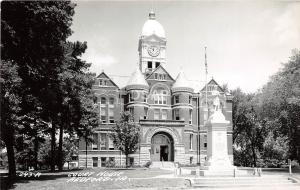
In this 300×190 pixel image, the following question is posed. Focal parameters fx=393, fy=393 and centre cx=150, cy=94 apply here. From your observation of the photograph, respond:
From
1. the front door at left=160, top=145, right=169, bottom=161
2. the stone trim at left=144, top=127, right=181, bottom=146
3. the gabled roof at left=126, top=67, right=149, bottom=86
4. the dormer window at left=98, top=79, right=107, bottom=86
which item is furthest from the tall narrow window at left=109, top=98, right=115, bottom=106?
the front door at left=160, top=145, right=169, bottom=161

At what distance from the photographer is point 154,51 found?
63.7 m

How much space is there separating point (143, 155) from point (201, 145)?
1094cm

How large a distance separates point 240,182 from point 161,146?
3145 centimetres

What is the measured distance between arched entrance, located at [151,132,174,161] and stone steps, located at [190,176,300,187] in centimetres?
2974

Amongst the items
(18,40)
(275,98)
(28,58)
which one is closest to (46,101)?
(28,58)

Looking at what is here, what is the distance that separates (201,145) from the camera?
5766 cm

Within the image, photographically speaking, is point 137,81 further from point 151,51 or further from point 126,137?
point 126,137

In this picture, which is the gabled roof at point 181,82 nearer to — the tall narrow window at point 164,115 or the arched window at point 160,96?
the arched window at point 160,96

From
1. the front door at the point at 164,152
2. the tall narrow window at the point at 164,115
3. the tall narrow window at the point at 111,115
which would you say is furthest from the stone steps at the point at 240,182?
the tall narrow window at the point at 111,115

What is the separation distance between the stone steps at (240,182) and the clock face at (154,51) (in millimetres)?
42061

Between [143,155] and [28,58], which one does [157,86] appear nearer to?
[143,155]

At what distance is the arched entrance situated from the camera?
52812mm

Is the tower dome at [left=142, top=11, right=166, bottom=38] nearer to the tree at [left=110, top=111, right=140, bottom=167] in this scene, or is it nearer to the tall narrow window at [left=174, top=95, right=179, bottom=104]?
the tall narrow window at [left=174, top=95, right=179, bottom=104]

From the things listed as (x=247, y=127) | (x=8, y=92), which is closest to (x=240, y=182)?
(x=8, y=92)
